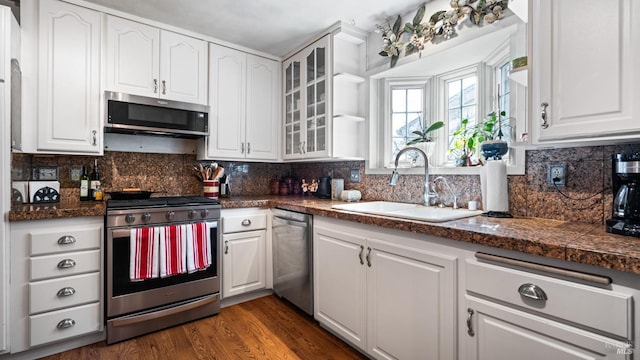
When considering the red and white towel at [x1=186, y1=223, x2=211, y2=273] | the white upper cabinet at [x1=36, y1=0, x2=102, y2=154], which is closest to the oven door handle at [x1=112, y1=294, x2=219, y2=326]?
the red and white towel at [x1=186, y1=223, x2=211, y2=273]

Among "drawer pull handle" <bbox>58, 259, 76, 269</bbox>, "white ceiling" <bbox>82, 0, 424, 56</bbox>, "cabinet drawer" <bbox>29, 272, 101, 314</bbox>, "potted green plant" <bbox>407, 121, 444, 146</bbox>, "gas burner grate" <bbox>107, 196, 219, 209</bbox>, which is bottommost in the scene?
"cabinet drawer" <bbox>29, 272, 101, 314</bbox>

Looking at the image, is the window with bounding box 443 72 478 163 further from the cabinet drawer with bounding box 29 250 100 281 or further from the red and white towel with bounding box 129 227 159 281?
the cabinet drawer with bounding box 29 250 100 281

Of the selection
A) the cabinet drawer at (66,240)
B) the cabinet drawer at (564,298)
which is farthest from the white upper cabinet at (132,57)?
the cabinet drawer at (564,298)

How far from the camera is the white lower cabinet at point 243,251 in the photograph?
98.3 inches

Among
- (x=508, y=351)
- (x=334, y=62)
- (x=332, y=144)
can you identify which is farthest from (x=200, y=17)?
(x=508, y=351)

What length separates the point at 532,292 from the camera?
3.48 ft

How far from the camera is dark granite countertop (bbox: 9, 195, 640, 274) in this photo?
3.01 feet

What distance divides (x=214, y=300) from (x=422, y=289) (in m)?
1.69

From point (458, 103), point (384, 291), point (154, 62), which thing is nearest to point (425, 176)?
point (458, 103)

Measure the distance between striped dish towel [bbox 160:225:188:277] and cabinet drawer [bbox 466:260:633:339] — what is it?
75.3 inches

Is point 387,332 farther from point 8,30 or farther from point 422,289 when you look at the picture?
point 8,30

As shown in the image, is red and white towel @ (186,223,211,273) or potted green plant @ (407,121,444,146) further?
potted green plant @ (407,121,444,146)

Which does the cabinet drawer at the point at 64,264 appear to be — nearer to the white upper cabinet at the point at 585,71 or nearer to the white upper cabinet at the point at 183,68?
the white upper cabinet at the point at 183,68

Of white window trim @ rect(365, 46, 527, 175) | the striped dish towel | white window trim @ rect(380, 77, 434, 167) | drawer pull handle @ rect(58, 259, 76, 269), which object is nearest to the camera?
white window trim @ rect(365, 46, 527, 175)
